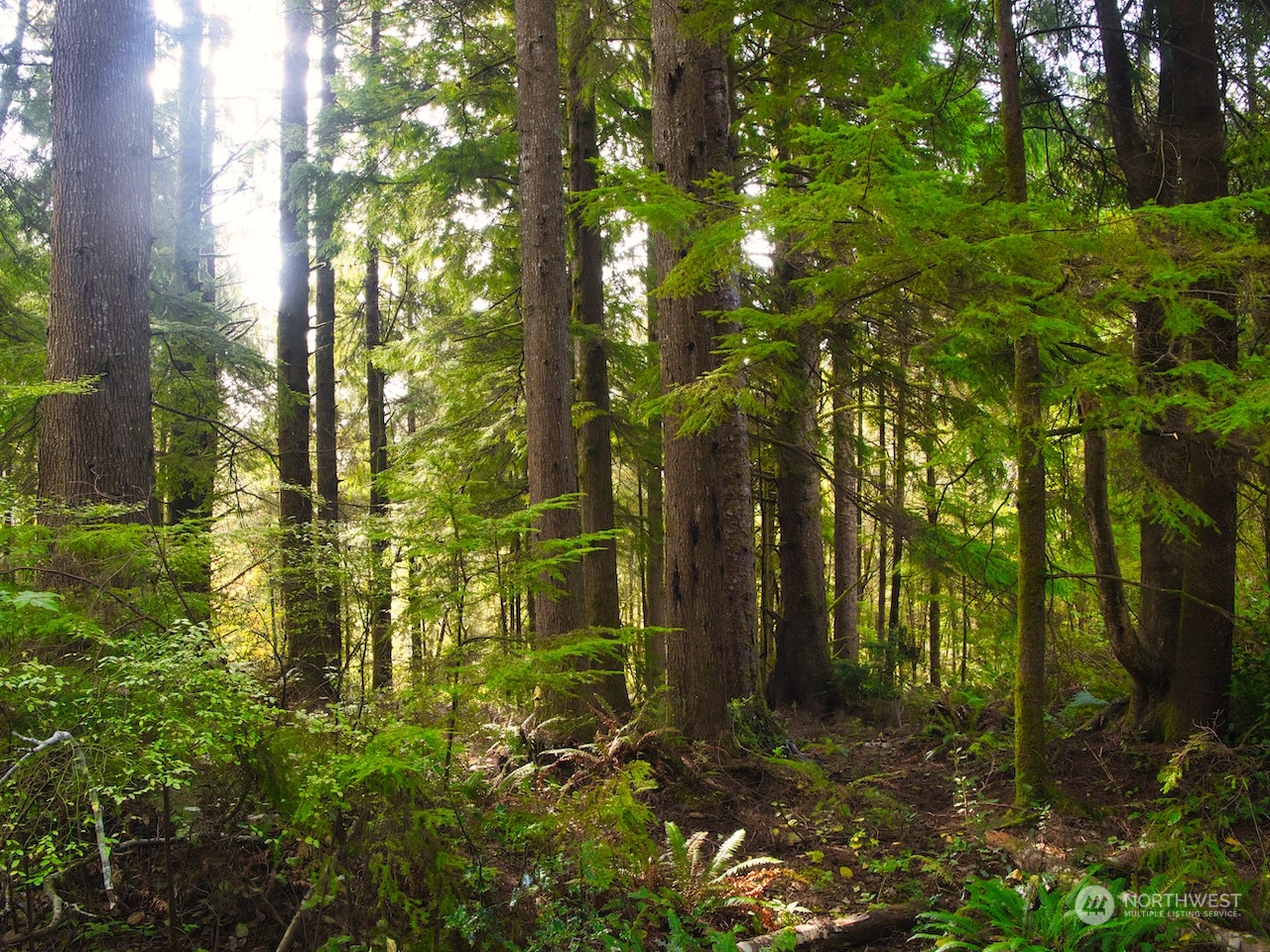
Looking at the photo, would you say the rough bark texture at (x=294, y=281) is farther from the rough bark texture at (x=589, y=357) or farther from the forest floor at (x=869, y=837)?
the forest floor at (x=869, y=837)

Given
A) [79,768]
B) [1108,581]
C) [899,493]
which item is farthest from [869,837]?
[899,493]

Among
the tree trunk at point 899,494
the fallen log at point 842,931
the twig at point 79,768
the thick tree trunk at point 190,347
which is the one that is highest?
the thick tree trunk at point 190,347

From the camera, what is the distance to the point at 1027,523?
15.8ft

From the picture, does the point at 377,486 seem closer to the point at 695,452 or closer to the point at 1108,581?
the point at 695,452

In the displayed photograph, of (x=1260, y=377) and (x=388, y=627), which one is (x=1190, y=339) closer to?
(x=1260, y=377)

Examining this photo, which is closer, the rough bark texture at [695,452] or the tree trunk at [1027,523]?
the tree trunk at [1027,523]

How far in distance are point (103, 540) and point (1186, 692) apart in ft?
24.5

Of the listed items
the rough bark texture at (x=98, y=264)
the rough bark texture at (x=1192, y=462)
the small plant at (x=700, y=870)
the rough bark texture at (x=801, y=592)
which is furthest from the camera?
the rough bark texture at (x=801, y=592)

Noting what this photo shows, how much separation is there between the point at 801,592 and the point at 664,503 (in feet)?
11.7

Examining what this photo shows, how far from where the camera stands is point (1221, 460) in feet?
17.6

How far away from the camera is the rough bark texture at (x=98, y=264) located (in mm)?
5809

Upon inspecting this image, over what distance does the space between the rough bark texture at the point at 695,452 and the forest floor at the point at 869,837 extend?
0.66m

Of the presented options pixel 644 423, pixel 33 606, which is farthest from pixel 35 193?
pixel 33 606

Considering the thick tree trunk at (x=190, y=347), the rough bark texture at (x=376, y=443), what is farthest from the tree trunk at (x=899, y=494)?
the thick tree trunk at (x=190, y=347)
